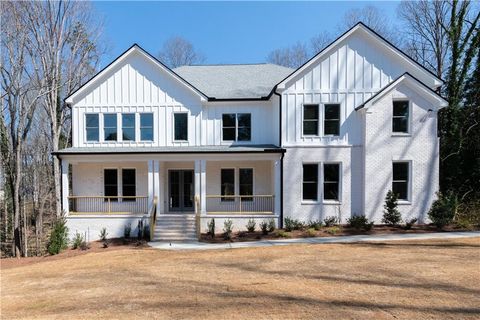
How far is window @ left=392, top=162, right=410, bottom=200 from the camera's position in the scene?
13664mm

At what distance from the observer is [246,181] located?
1549 cm

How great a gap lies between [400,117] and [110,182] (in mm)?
15706

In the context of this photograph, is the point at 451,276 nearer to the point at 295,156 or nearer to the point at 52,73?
the point at 295,156

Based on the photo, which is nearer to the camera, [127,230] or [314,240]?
[314,240]

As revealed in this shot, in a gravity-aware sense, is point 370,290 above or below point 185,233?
above

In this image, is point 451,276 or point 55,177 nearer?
point 451,276

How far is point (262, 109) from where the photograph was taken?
50.6 ft

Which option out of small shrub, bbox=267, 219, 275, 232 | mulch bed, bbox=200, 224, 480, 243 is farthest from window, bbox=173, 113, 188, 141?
small shrub, bbox=267, 219, 275, 232

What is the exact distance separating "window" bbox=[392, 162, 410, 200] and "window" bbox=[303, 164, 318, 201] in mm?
3822

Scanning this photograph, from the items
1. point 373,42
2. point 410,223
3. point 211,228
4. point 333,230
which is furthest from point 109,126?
point 410,223

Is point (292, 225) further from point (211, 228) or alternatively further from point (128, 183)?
point (128, 183)

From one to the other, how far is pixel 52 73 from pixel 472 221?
26370 millimetres

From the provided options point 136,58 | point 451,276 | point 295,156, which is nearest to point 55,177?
point 136,58

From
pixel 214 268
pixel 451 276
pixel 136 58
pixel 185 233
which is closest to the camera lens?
pixel 451 276
